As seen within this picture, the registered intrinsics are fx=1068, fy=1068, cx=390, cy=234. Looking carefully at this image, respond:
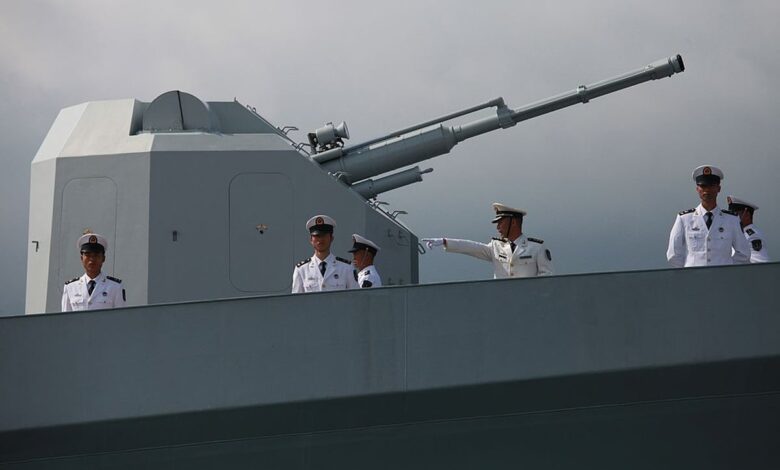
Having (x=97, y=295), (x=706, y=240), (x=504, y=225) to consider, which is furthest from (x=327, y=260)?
(x=706, y=240)

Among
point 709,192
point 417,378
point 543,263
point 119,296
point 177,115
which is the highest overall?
point 177,115

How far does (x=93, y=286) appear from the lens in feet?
22.1

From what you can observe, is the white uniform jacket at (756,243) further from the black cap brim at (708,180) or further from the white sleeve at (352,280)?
the white sleeve at (352,280)

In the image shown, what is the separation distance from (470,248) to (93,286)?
7.82 feet

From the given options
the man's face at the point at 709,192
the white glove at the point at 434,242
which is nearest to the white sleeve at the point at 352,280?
the white glove at the point at 434,242

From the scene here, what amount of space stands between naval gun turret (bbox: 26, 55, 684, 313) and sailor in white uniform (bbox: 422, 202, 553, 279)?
126 cm

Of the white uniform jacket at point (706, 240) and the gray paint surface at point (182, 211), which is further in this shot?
the gray paint surface at point (182, 211)

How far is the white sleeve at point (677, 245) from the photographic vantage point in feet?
21.8

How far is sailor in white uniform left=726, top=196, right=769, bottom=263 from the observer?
24.8 ft

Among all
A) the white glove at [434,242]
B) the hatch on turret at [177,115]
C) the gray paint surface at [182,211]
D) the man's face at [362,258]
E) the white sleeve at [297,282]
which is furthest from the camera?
the hatch on turret at [177,115]

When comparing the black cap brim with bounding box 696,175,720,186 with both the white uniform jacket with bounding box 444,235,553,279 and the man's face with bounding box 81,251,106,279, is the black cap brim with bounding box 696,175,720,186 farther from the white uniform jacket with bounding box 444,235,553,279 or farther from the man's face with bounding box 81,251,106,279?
the man's face with bounding box 81,251,106,279

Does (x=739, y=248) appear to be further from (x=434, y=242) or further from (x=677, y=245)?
(x=434, y=242)

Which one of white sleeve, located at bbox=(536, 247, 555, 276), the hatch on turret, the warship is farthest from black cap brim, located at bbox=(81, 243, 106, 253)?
white sleeve, located at bbox=(536, 247, 555, 276)

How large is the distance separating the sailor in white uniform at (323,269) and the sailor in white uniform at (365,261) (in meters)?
0.09
